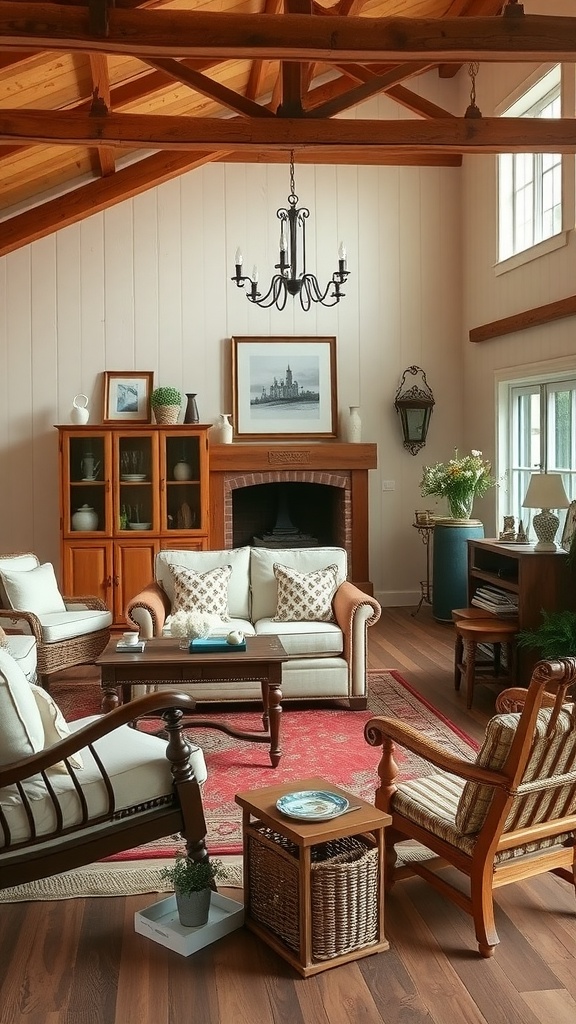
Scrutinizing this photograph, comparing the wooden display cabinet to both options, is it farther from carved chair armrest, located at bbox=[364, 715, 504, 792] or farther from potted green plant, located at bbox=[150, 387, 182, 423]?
carved chair armrest, located at bbox=[364, 715, 504, 792]

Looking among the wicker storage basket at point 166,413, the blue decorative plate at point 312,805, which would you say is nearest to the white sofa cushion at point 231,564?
the wicker storage basket at point 166,413

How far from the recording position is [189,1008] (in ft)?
8.85

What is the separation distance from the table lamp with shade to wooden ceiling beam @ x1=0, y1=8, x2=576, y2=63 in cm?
234

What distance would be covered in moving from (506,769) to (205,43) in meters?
3.40

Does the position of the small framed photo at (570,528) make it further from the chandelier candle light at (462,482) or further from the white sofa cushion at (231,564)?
the white sofa cushion at (231,564)

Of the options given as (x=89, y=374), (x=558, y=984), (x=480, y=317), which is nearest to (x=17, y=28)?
(x=558, y=984)

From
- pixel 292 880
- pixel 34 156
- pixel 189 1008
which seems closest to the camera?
pixel 189 1008

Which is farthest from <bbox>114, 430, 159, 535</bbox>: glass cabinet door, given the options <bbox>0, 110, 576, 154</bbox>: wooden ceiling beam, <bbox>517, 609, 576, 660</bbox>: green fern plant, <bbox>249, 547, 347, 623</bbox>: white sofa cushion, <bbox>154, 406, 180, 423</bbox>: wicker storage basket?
<bbox>517, 609, 576, 660</bbox>: green fern plant

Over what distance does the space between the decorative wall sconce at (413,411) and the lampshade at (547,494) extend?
3385 mm

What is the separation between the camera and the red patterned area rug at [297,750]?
4090 mm

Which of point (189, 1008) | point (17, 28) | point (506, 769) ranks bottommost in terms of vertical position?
point (189, 1008)

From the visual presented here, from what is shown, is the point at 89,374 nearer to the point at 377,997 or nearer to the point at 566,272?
the point at 566,272

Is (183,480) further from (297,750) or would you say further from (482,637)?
(297,750)

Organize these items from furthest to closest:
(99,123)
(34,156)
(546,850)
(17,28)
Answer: (34,156) → (99,123) → (17,28) → (546,850)
